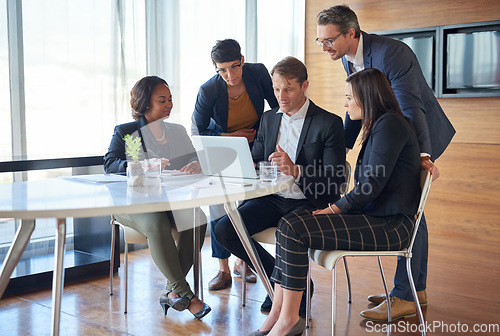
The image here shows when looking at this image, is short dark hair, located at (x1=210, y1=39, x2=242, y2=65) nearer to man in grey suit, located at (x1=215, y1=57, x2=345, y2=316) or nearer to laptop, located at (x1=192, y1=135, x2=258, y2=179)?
man in grey suit, located at (x1=215, y1=57, x2=345, y2=316)

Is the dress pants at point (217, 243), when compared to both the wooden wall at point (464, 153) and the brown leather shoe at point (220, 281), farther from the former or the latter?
the wooden wall at point (464, 153)

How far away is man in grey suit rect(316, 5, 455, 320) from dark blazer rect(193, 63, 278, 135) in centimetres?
51

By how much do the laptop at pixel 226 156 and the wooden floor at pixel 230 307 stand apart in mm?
742

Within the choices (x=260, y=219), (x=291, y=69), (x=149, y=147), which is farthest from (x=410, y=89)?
(x=149, y=147)

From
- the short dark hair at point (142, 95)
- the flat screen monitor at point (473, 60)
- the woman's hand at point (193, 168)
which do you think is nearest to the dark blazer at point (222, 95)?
the short dark hair at point (142, 95)

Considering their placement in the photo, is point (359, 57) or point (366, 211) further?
point (359, 57)

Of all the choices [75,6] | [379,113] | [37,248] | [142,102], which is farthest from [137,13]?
[379,113]

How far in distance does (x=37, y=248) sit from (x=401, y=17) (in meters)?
3.69

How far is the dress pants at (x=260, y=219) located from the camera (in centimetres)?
270

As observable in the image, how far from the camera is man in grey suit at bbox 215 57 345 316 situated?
8.49 feet

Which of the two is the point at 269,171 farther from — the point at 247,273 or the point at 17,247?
the point at 247,273

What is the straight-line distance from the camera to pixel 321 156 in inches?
105

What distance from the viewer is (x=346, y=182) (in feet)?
9.05

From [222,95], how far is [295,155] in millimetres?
700
